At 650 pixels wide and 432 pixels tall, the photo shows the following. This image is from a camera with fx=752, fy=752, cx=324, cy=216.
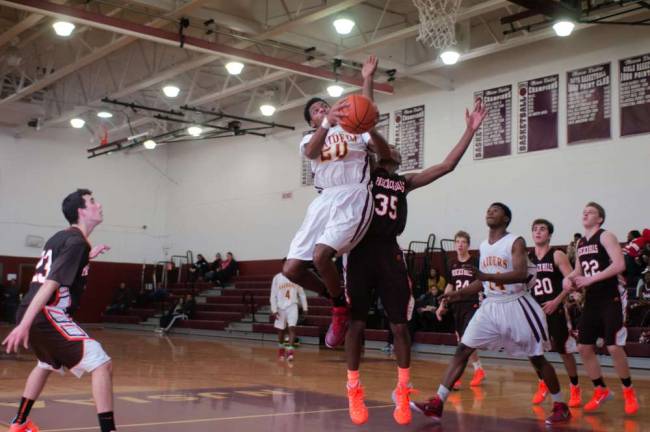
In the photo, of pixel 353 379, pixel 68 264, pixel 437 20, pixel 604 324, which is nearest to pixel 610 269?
pixel 604 324

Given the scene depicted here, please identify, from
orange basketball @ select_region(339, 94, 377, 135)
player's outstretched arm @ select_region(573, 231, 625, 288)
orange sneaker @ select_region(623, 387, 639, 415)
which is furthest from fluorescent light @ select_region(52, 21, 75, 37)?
orange sneaker @ select_region(623, 387, 639, 415)

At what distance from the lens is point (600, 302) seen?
282 inches

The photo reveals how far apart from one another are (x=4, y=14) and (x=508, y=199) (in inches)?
529

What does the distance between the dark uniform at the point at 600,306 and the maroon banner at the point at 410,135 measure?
1194 centimetres

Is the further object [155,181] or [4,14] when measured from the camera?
[155,181]

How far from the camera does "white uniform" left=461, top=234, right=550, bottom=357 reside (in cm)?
650

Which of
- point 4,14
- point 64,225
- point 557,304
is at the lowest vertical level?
point 557,304

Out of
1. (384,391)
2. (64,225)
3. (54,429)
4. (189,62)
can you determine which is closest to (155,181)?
(64,225)

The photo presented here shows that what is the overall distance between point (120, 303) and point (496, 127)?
1506 cm

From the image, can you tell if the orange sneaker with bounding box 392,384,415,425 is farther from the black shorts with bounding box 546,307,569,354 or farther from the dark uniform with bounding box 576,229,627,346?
the black shorts with bounding box 546,307,569,354

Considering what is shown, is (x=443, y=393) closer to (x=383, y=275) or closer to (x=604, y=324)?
(x=383, y=275)

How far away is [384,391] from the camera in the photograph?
852 cm

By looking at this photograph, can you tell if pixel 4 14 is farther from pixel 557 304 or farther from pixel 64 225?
pixel 557 304

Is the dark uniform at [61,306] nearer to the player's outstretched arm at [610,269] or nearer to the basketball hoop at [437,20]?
the player's outstretched arm at [610,269]
